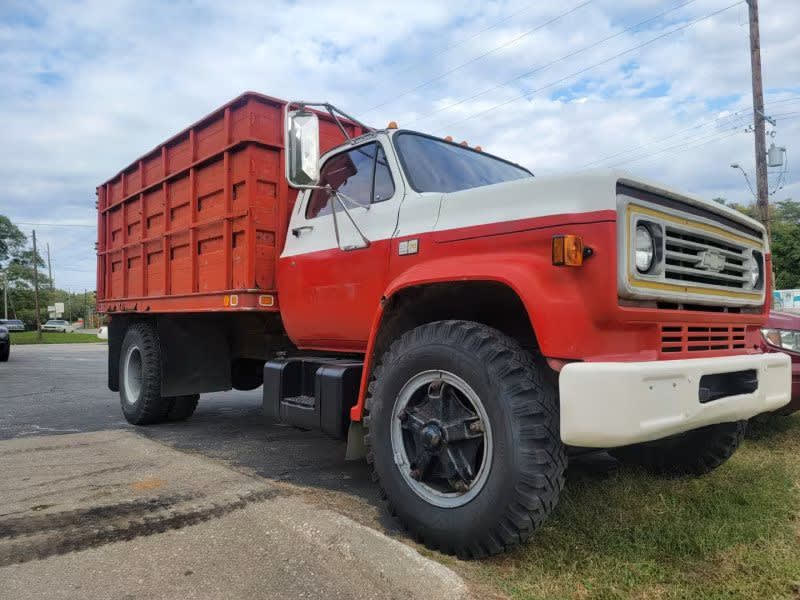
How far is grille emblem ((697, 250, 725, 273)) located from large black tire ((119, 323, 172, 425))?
16.1ft

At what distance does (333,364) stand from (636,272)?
200 centimetres

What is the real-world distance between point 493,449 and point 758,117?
53.2 ft

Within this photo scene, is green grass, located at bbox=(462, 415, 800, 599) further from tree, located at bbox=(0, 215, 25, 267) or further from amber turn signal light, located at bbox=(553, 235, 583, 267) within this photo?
tree, located at bbox=(0, 215, 25, 267)

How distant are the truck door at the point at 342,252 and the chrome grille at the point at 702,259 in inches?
57.9

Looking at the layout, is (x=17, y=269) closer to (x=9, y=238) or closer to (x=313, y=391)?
(x=9, y=238)

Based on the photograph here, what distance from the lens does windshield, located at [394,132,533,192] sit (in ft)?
11.5

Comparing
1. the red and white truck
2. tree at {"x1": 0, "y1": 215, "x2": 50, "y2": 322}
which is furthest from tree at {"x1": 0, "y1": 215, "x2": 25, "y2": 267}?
the red and white truck

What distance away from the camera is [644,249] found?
254 centimetres

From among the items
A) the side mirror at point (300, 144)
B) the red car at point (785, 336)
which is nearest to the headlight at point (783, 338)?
the red car at point (785, 336)

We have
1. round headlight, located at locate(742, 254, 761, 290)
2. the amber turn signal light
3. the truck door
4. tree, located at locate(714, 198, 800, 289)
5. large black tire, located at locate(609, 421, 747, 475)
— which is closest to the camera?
the amber turn signal light

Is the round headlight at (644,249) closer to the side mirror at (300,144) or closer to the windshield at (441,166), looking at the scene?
the windshield at (441,166)

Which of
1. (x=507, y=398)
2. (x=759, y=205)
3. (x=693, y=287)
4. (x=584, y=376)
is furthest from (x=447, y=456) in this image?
(x=759, y=205)

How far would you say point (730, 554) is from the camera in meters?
2.53

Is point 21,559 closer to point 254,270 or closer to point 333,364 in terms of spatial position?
point 333,364
